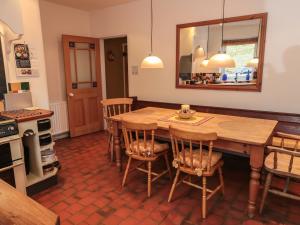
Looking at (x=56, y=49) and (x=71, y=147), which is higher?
(x=56, y=49)

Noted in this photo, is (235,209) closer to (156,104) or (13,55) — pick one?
(156,104)

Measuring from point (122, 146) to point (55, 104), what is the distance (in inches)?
71.8

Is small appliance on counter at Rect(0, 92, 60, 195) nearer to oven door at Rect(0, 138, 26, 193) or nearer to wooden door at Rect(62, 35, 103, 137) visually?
oven door at Rect(0, 138, 26, 193)

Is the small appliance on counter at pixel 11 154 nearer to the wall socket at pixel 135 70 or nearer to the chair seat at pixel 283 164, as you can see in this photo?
the chair seat at pixel 283 164

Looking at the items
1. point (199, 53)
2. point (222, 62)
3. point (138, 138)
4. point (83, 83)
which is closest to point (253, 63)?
point (199, 53)

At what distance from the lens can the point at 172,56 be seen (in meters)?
3.80

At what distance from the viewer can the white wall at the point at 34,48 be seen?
2695 mm

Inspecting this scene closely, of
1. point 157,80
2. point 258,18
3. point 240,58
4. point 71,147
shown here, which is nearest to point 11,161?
point 71,147

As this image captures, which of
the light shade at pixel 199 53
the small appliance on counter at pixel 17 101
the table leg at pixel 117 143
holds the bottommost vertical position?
the table leg at pixel 117 143

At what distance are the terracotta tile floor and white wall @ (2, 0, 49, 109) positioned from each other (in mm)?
1069

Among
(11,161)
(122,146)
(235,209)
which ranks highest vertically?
(11,161)

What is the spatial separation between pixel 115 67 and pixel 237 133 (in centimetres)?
410

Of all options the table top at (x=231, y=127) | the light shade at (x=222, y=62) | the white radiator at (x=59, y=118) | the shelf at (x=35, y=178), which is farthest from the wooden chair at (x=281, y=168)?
the white radiator at (x=59, y=118)

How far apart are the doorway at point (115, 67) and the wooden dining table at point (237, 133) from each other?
259cm
